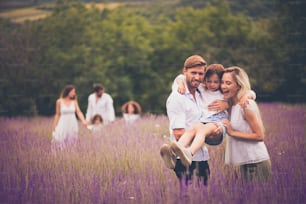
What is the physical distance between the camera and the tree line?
17281 mm

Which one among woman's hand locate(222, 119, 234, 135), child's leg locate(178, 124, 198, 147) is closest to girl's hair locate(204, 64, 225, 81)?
woman's hand locate(222, 119, 234, 135)

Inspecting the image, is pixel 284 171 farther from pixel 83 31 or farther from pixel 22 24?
pixel 83 31

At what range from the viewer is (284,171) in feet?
16.4

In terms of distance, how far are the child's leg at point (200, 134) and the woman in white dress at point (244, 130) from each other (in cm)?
22

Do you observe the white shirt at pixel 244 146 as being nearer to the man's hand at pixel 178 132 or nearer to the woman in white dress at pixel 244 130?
the woman in white dress at pixel 244 130

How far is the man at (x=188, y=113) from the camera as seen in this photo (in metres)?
3.99

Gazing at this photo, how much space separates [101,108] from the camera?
10.4m

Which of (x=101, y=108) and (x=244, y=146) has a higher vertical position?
(x=101, y=108)

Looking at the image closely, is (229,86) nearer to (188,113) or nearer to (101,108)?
(188,113)

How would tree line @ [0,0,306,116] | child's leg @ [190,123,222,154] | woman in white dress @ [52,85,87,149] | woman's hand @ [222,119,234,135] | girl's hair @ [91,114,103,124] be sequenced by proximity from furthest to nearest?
tree line @ [0,0,306,116] → girl's hair @ [91,114,103,124] → woman in white dress @ [52,85,87,149] → woman's hand @ [222,119,234,135] → child's leg @ [190,123,222,154]

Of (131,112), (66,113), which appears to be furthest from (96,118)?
(131,112)

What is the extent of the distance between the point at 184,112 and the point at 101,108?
6.53m

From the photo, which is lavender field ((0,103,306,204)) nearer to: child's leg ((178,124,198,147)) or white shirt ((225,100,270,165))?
white shirt ((225,100,270,165))

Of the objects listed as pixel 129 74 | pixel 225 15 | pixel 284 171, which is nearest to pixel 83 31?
pixel 129 74
